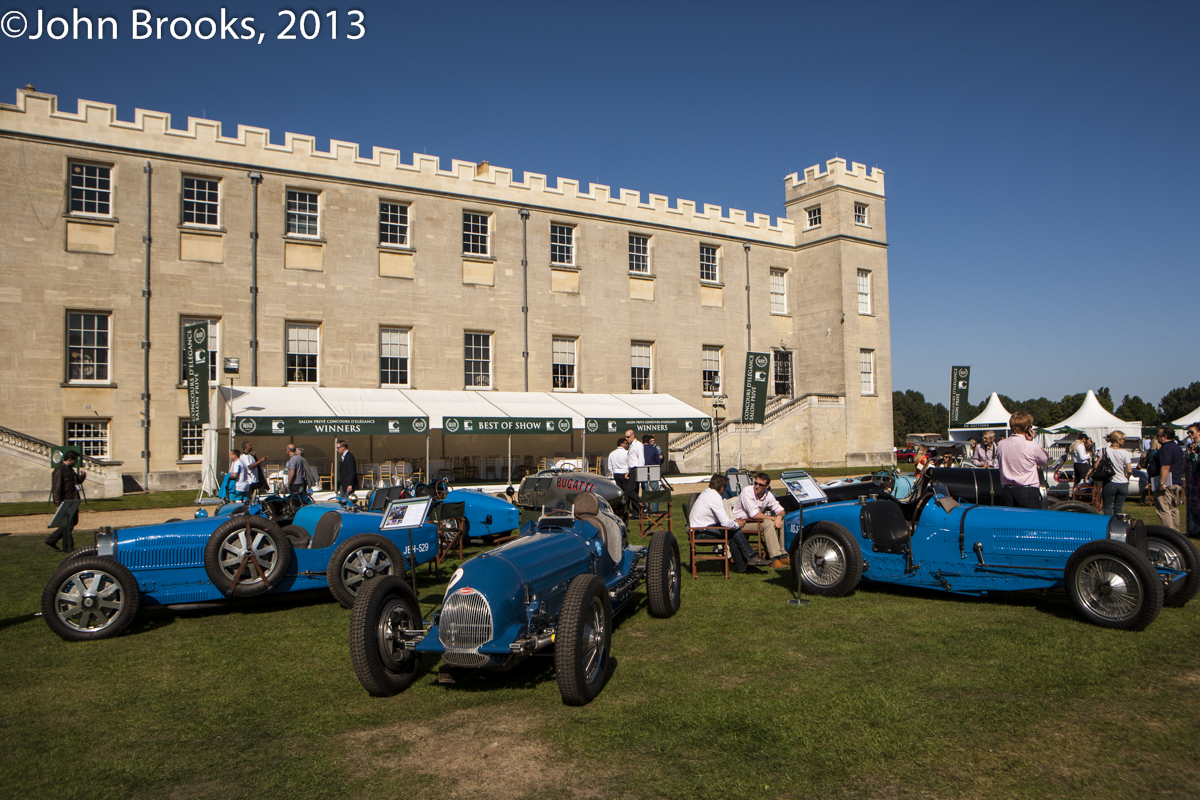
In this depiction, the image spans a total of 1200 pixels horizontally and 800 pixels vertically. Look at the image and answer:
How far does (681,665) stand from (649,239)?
1087 inches

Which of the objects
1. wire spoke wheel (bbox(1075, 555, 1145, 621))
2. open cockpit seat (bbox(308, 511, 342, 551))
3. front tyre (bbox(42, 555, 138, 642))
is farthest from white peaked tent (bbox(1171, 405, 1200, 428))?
front tyre (bbox(42, 555, 138, 642))

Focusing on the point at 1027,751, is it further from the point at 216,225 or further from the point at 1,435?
the point at 216,225

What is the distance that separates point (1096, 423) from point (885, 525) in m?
36.5

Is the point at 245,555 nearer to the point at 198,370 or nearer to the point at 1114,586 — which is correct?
the point at 1114,586

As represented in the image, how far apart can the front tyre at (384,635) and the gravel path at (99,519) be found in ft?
34.0

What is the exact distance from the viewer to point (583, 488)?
506 inches

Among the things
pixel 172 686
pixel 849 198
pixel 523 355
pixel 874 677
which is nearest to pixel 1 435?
pixel 523 355

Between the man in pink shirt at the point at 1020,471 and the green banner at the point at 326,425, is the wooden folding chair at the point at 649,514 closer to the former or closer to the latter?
the man in pink shirt at the point at 1020,471

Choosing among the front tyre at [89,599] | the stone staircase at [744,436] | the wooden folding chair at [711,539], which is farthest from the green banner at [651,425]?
the front tyre at [89,599]

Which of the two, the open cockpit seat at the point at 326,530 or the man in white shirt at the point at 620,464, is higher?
the man in white shirt at the point at 620,464

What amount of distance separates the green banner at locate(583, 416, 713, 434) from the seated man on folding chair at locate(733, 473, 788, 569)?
1428cm

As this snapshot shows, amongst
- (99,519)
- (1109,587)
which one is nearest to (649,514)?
(1109,587)

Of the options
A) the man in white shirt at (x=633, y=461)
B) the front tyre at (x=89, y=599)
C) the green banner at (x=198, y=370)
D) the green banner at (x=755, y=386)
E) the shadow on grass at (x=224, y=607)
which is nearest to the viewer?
the front tyre at (x=89, y=599)

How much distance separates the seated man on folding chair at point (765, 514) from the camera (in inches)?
369
